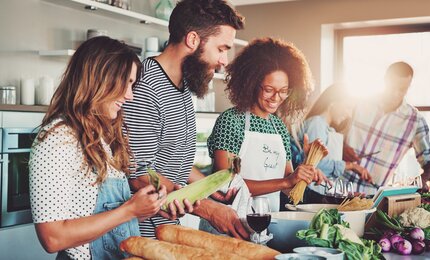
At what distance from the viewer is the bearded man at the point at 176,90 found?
2330 mm

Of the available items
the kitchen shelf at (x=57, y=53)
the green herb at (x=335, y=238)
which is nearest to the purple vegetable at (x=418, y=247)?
the green herb at (x=335, y=238)

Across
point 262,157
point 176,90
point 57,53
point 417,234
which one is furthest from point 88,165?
point 57,53

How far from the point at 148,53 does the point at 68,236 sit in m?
3.90

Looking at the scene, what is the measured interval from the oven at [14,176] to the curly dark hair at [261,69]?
57.0 inches

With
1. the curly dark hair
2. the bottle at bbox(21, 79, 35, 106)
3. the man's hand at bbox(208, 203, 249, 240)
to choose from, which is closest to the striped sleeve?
the man's hand at bbox(208, 203, 249, 240)

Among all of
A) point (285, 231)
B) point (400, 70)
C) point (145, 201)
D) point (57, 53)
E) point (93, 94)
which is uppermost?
point (57, 53)

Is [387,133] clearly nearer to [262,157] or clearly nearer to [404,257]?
[262,157]

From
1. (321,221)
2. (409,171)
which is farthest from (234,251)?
(409,171)

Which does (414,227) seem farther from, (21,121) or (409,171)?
(409,171)

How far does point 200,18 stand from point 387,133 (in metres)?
3.10

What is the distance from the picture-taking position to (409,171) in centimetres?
644

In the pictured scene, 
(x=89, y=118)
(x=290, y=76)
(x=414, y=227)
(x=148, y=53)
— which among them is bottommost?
(x=414, y=227)

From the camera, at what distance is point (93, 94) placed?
1880 millimetres

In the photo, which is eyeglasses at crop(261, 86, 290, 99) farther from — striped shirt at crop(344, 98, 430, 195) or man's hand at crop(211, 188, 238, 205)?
striped shirt at crop(344, 98, 430, 195)
